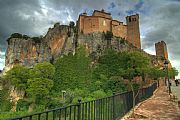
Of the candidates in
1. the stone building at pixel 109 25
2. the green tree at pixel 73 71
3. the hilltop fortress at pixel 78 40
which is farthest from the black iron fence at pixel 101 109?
the stone building at pixel 109 25

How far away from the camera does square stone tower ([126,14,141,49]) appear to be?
219 feet

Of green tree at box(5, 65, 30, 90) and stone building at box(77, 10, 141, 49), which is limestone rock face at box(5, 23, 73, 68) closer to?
stone building at box(77, 10, 141, 49)

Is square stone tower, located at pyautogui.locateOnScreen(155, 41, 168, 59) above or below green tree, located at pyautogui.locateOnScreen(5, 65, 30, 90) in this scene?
above

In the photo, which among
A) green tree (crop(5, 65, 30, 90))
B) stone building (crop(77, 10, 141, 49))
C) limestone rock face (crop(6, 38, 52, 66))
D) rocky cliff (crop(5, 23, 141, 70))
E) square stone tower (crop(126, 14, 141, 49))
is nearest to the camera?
green tree (crop(5, 65, 30, 90))

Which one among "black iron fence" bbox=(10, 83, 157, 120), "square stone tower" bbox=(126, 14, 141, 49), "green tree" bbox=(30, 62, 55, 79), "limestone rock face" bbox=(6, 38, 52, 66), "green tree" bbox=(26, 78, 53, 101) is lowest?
"green tree" bbox=(26, 78, 53, 101)

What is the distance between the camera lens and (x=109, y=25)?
6575cm

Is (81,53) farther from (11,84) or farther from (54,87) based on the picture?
(11,84)

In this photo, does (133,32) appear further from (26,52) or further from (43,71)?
(26,52)

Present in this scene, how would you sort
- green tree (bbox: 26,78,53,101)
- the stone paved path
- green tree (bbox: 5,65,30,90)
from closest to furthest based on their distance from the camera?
the stone paved path → green tree (bbox: 26,78,53,101) → green tree (bbox: 5,65,30,90)

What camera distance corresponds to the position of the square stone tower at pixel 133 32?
66.9 meters

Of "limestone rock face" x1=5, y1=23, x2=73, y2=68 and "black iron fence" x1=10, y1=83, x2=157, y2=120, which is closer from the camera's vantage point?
"black iron fence" x1=10, y1=83, x2=157, y2=120

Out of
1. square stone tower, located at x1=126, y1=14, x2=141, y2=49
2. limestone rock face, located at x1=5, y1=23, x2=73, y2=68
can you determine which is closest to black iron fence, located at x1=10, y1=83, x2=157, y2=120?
limestone rock face, located at x1=5, y1=23, x2=73, y2=68

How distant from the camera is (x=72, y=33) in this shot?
64062mm

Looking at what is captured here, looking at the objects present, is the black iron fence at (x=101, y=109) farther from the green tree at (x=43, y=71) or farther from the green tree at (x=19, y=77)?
the green tree at (x=19, y=77)
